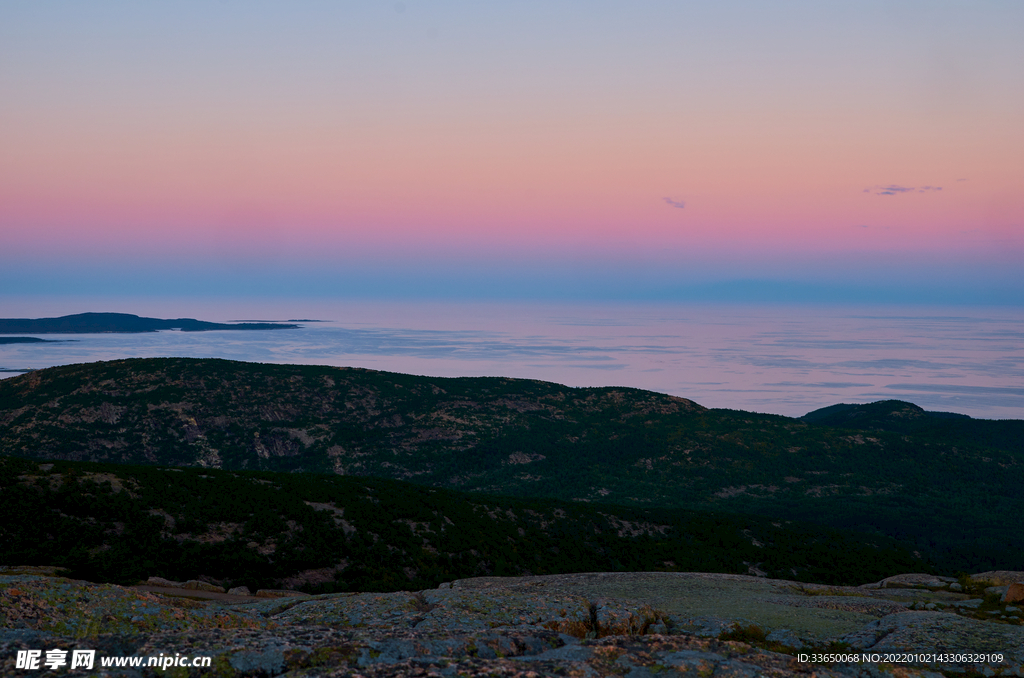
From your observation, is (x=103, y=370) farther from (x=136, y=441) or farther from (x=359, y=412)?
(x=359, y=412)

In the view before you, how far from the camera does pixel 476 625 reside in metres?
12.3

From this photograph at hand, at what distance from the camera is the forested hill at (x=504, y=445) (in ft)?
256

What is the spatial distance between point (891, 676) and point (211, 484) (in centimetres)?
4175

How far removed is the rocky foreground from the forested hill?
60.0 m

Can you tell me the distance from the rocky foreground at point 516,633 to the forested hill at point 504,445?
197 feet

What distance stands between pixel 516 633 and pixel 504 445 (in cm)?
8572

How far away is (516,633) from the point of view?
1111 cm

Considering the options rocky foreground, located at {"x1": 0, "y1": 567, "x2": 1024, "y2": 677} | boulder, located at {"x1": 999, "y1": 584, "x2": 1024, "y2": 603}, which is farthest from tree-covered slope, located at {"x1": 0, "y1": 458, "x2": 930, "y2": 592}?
boulder, located at {"x1": 999, "y1": 584, "x2": 1024, "y2": 603}

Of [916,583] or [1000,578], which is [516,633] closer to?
[916,583]

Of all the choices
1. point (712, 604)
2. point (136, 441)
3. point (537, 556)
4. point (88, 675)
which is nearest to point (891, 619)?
point (712, 604)

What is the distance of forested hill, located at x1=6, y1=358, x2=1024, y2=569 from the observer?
7812 cm

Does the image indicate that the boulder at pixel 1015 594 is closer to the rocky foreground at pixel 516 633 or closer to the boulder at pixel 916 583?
the rocky foreground at pixel 516 633

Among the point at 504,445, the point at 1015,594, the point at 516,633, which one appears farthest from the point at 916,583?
the point at 504,445

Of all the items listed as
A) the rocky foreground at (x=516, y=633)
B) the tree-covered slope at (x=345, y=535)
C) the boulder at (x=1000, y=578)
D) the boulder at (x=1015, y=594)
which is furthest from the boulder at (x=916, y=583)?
the tree-covered slope at (x=345, y=535)
